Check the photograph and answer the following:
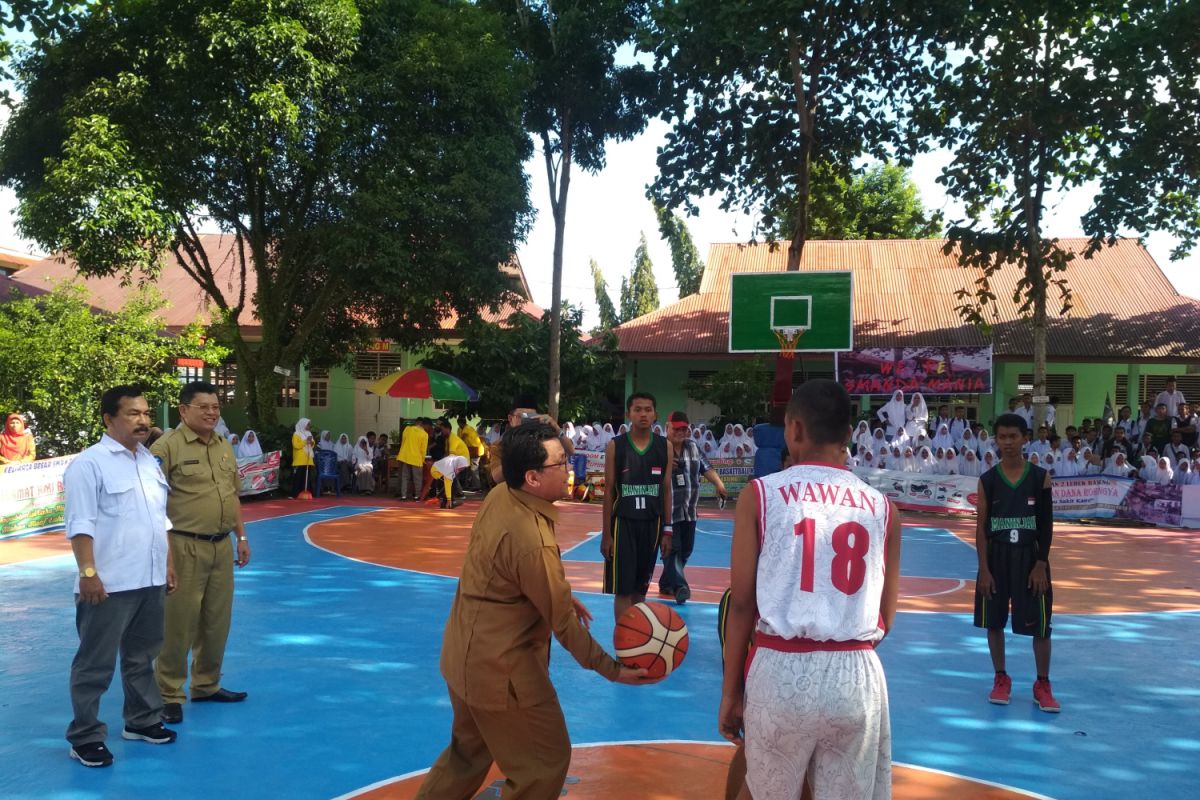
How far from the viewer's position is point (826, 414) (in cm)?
313

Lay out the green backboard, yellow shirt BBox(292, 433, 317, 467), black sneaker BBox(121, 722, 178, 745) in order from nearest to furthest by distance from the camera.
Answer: black sneaker BBox(121, 722, 178, 745) < the green backboard < yellow shirt BBox(292, 433, 317, 467)

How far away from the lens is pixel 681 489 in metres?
9.31

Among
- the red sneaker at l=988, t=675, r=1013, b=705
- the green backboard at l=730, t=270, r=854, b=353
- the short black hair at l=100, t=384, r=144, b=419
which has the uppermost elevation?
the green backboard at l=730, t=270, r=854, b=353

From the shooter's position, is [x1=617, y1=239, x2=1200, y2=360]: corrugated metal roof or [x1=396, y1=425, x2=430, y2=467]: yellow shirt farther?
[x1=617, y1=239, x2=1200, y2=360]: corrugated metal roof

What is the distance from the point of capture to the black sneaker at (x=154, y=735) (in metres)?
5.45

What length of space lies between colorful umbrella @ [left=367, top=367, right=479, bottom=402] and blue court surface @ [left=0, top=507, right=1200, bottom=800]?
1031cm

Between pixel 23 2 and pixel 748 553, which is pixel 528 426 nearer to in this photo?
pixel 748 553

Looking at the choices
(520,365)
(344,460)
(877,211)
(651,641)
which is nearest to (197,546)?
(651,641)

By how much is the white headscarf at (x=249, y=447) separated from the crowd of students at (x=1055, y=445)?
38.9ft

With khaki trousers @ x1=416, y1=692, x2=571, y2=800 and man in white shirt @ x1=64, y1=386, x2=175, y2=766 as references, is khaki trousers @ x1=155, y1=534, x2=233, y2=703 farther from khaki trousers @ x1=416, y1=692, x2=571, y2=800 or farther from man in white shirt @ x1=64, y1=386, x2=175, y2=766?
khaki trousers @ x1=416, y1=692, x2=571, y2=800

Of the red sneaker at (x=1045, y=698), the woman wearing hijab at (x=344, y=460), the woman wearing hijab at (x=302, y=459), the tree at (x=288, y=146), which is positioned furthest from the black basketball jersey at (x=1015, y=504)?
the woman wearing hijab at (x=344, y=460)

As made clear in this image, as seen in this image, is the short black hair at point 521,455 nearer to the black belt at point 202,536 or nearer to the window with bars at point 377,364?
the black belt at point 202,536

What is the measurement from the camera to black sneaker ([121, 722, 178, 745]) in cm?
545

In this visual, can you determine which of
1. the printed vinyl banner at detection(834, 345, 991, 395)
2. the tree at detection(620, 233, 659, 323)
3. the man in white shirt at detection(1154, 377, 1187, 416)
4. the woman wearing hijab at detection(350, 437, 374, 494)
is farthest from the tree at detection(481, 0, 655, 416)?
the tree at detection(620, 233, 659, 323)
